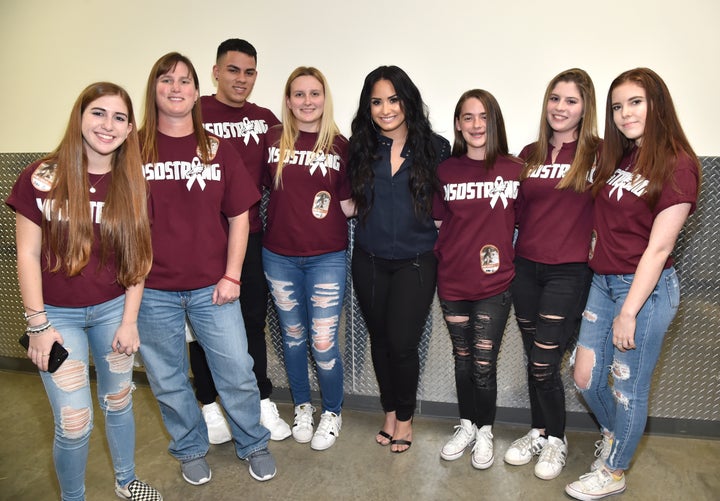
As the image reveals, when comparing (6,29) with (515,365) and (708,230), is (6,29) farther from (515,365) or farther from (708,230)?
(708,230)

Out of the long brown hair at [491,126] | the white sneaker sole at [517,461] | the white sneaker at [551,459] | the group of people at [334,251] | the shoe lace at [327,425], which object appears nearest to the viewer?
the group of people at [334,251]

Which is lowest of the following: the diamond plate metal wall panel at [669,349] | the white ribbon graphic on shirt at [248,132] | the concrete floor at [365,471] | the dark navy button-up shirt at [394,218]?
the concrete floor at [365,471]

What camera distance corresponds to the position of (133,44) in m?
3.65

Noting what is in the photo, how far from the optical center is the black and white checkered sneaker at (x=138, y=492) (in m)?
2.44

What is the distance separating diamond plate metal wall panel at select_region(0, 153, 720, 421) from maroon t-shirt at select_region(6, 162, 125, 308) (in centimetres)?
135

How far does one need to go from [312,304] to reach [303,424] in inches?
28.7

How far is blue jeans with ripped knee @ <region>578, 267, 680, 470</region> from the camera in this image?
217 centimetres

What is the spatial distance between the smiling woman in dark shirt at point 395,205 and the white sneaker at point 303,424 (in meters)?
0.66

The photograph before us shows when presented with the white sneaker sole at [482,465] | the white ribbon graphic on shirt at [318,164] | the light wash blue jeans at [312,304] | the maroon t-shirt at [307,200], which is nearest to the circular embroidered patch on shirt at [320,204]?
the maroon t-shirt at [307,200]

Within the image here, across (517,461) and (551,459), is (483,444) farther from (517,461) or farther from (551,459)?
(551,459)

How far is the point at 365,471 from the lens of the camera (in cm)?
273

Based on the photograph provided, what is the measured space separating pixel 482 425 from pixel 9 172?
3431 millimetres

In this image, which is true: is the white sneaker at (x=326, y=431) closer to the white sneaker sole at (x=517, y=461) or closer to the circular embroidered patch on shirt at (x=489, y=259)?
the white sneaker sole at (x=517, y=461)

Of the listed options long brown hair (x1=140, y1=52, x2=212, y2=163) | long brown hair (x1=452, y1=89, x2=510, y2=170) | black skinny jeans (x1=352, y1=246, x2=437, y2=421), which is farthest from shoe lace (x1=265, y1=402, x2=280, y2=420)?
long brown hair (x1=452, y1=89, x2=510, y2=170)
